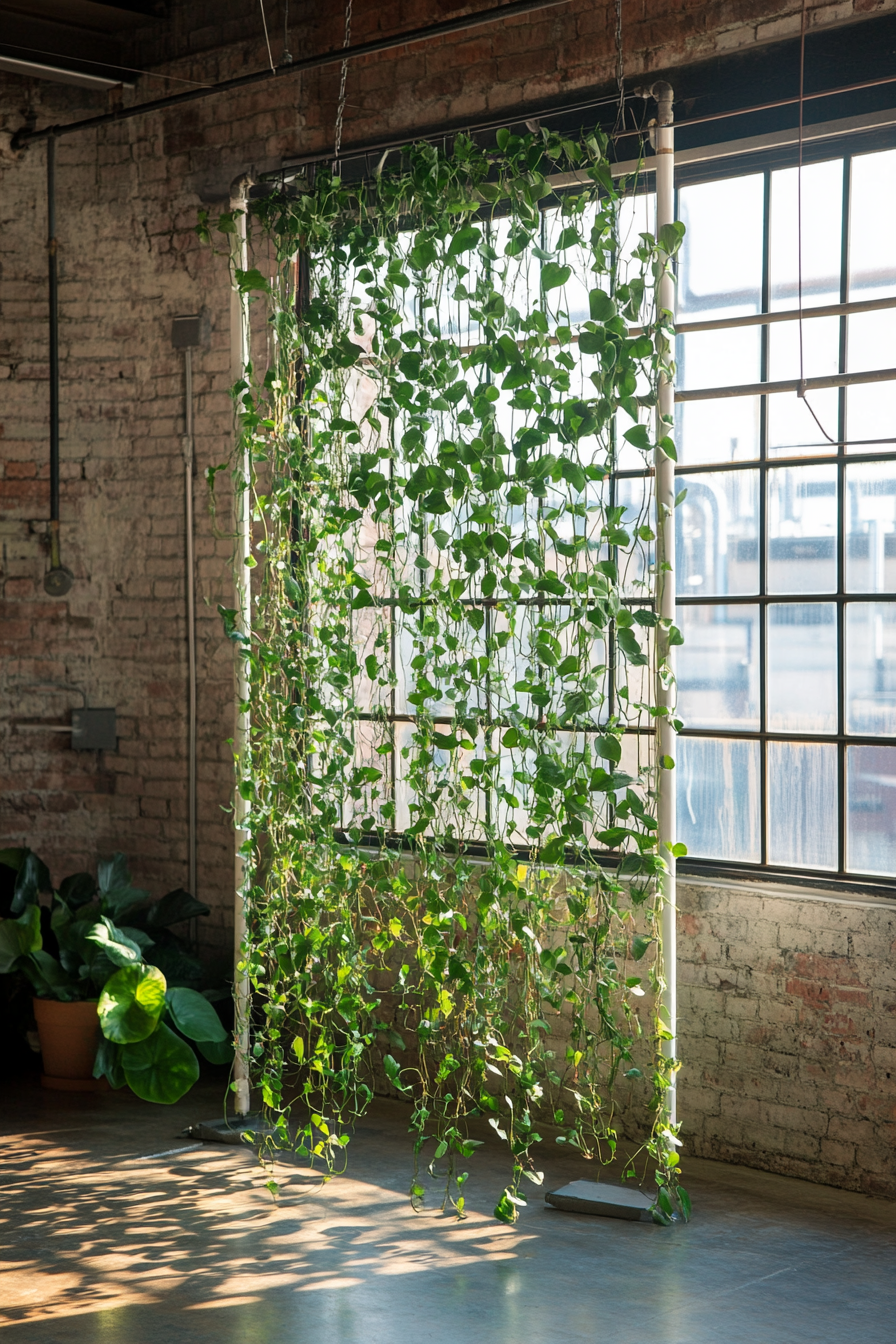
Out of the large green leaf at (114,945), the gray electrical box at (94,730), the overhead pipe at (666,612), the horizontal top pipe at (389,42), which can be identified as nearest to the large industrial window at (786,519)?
the overhead pipe at (666,612)

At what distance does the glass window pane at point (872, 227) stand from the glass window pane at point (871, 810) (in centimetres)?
112

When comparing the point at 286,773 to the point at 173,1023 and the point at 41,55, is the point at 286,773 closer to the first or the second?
the point at 173,1023

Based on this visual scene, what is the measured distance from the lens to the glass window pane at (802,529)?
3453 millimetres

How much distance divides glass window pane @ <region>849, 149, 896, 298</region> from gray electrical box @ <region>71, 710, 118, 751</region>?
116 inches

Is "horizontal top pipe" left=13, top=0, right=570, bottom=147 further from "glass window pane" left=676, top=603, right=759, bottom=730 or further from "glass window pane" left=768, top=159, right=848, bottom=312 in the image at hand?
"glass window pane" left=676, top=603, right=759, bottom=730

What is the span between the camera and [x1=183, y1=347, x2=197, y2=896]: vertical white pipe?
4.77 meters

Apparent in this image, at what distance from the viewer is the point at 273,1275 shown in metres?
2.92

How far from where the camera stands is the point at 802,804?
3.48 m

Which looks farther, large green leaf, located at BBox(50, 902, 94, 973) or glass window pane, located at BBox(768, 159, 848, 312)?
large green leaf, located at BBox(50, 902, 94, 973)

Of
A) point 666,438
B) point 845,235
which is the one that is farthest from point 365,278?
point 845,235

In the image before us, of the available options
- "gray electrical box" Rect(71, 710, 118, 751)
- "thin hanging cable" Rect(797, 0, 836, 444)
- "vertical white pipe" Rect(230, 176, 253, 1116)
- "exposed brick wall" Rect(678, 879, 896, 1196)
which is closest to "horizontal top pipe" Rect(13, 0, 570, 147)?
"vertical white pipe" Rect(230, 176, 253, 1116)

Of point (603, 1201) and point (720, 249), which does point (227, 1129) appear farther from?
point (720, 249)

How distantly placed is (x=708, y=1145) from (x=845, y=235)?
232cm

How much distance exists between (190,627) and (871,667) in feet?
7.80
